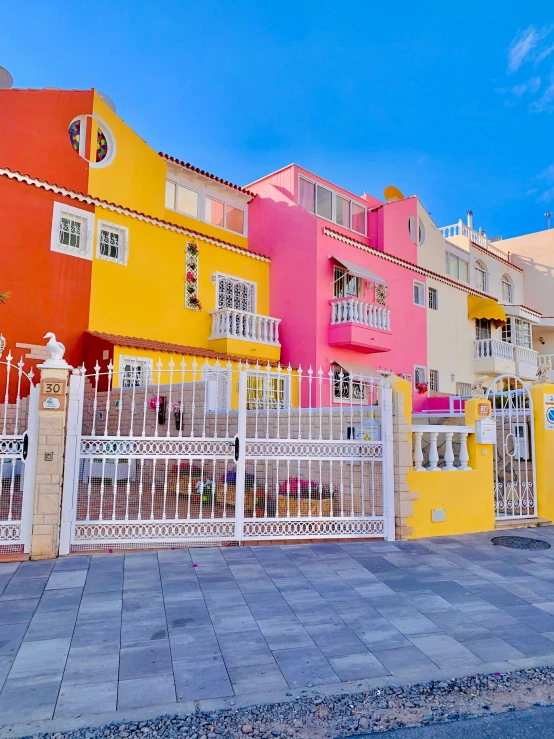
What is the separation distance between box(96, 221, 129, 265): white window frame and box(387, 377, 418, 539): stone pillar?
10.1m

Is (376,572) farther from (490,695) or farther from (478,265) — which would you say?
(478,265)

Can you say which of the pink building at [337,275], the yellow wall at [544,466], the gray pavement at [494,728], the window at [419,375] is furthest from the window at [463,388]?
the gray pavement at [494,728]

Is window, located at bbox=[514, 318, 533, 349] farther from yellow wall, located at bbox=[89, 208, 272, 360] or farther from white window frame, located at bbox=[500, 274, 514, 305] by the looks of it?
yellow wall, located at bbox=[89, 208, 272, 360]

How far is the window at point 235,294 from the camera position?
17.6 meters

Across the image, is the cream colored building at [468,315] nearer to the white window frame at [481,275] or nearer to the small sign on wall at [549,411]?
the white window frame at [481,275]

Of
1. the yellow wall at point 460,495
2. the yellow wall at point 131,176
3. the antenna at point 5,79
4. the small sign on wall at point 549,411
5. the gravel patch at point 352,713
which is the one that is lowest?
the gravel patch at point 352,713

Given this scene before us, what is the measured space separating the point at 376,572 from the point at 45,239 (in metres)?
11.9

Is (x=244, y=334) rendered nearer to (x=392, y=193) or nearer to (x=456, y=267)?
(x=392, y=193)

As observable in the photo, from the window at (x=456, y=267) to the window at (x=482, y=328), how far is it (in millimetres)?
2228

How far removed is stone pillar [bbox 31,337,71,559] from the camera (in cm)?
614

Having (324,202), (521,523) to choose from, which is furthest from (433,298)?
(521,523)

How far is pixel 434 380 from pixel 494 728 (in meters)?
20.5

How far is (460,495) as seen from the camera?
26.4 feet

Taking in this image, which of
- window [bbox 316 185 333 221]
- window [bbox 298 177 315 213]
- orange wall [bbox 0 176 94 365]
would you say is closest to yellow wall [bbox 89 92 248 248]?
orange wall [bbox 0 176 94 365]
